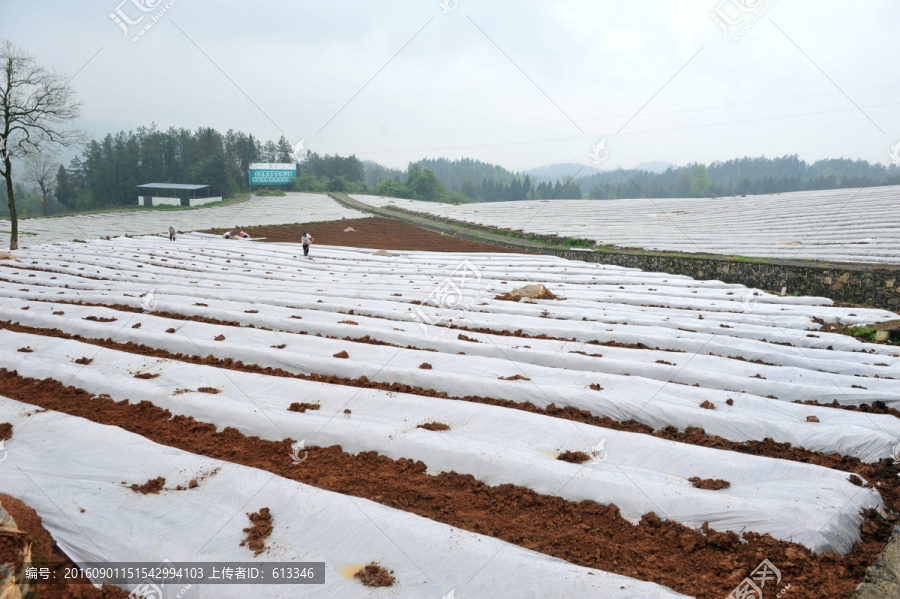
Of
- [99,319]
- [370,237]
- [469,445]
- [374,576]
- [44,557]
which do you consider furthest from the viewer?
[370,237]

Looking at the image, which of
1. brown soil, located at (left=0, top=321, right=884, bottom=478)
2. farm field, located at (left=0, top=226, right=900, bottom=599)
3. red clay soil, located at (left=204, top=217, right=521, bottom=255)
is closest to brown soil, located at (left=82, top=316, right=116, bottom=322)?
farm field, located at (left=0, top=226, right=900, bottom=599)

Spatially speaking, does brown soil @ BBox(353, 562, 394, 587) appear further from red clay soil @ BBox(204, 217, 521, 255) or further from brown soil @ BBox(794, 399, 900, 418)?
red clay soil @ BBox(204, 217, 521, 255)

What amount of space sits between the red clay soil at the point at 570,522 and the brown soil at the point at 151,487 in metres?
0.48

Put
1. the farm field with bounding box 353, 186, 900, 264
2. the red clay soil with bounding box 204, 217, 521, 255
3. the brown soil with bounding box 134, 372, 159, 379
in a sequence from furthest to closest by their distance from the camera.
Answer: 1. the red clay soil with bounding box 204, 217, 521, 255
2. the farm field with bounding box 353, 186, 900, 264
3. the brown soil with bounding box 134, 372, 159, 379

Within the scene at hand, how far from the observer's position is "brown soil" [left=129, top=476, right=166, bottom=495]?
3.08 metres

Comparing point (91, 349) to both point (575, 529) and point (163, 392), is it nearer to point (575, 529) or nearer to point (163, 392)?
point (163, 392)

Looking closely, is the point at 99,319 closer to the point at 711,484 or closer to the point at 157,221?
the point at 711,484

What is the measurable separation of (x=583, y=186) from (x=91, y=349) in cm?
15044

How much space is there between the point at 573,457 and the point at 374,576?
1597 mm

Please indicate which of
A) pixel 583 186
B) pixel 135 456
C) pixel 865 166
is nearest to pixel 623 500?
pixel 135 456

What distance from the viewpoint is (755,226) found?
1881cm

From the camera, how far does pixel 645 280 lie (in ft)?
33.9

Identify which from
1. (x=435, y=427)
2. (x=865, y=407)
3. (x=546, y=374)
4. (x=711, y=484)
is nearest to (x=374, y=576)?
(x=435, y=427)

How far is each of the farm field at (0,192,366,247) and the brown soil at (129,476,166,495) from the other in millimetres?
22188
